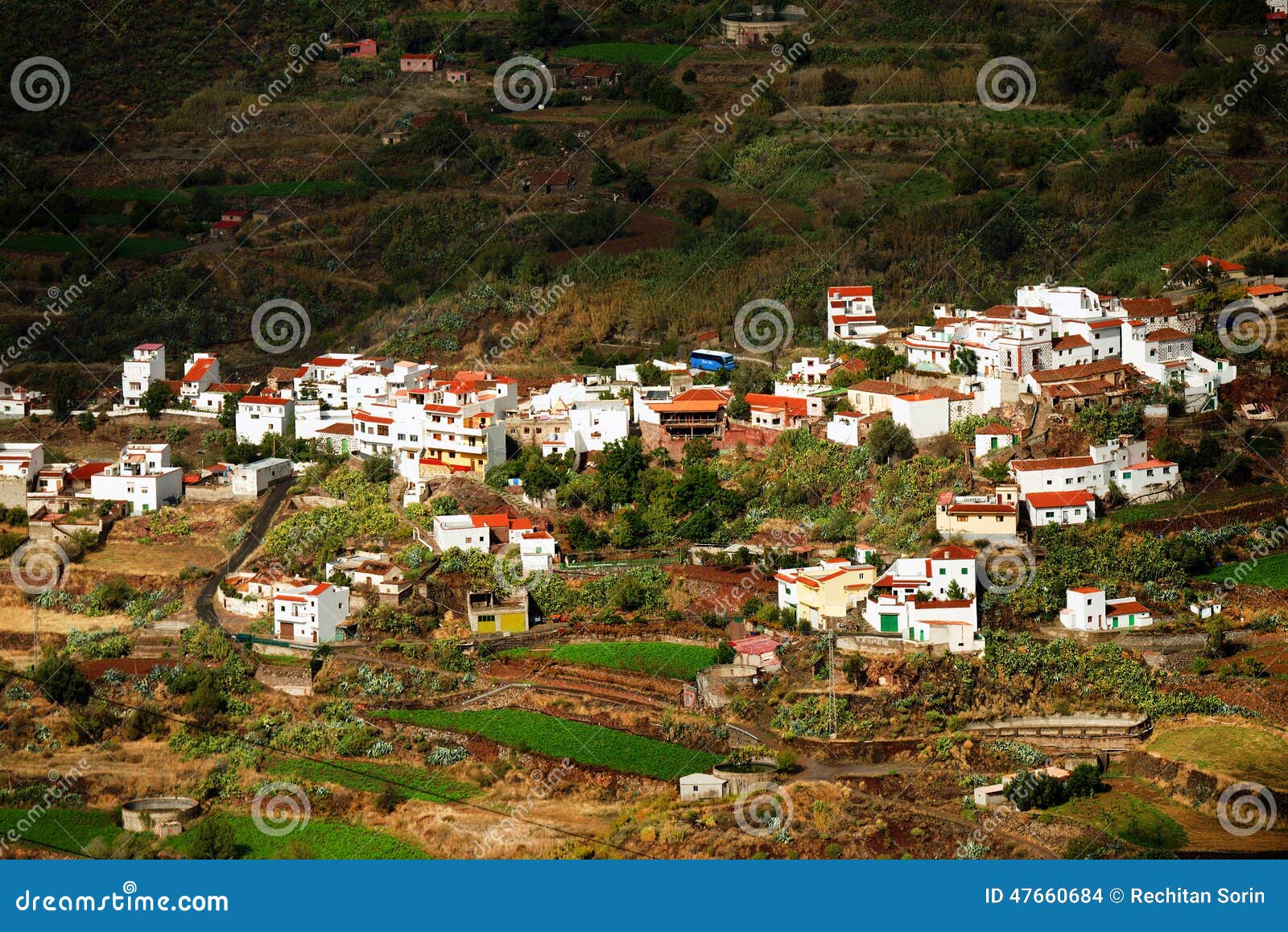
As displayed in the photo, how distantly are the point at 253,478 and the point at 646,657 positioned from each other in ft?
25.8

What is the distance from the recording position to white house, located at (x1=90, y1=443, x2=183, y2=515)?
32.3 metres

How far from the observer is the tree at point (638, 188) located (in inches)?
1809

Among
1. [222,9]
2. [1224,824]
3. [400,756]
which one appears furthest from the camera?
[222,9]

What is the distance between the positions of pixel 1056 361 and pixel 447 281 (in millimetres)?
15280

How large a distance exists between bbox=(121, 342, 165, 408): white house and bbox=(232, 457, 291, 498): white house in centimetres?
498

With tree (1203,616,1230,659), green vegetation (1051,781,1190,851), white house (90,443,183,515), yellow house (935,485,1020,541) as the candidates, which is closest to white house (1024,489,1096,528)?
yellow house (935,485,1020,541)

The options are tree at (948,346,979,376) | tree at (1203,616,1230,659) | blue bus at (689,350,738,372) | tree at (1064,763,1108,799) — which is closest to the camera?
tree at (1064,763,1108,799)

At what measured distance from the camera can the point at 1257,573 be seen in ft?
92.6

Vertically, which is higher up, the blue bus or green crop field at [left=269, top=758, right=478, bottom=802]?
the blue bus

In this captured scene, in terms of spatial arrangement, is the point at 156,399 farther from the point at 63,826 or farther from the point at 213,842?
the point at 213,842

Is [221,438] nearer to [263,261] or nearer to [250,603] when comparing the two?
[250,603]

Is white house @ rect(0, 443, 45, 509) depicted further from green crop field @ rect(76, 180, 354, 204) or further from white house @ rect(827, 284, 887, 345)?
green crop field @ rect(76, 180, 354, 204)

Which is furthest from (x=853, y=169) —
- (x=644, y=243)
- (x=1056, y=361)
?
(x=1056, y=361)

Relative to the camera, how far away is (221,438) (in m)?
34.8
